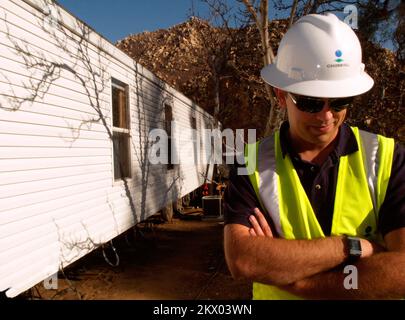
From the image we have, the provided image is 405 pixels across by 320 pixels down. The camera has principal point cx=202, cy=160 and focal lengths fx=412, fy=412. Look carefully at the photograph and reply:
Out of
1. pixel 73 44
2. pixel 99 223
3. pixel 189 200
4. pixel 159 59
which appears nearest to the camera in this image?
pixel 73 44

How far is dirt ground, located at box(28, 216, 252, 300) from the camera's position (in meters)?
6.09

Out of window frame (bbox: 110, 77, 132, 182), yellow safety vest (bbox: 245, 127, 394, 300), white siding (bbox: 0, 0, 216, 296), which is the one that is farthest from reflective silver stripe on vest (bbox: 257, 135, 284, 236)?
window frame (bbox: 110, 77, 132, 182)

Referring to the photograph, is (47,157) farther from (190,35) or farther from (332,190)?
(190,35)

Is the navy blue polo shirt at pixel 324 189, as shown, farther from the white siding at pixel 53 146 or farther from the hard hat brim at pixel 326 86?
the white siding at pixel 53 146

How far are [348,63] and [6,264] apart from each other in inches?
147

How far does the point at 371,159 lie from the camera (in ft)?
5.24

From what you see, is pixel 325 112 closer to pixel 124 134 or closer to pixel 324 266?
pixel 324 266

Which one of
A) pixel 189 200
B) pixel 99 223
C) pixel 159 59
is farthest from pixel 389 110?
pixel 159 59

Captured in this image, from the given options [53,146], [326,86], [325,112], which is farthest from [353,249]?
[53,146]

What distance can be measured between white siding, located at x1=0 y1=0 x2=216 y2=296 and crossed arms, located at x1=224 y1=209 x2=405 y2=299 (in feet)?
10.7

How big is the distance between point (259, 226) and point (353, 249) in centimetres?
36

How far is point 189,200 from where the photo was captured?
1636 cm

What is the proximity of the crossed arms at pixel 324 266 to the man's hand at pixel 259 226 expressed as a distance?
0.06 feet

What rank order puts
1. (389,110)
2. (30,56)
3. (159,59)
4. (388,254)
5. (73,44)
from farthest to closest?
(159,59)
(389,110)
(73,44)
(30,56)
(388,254)
